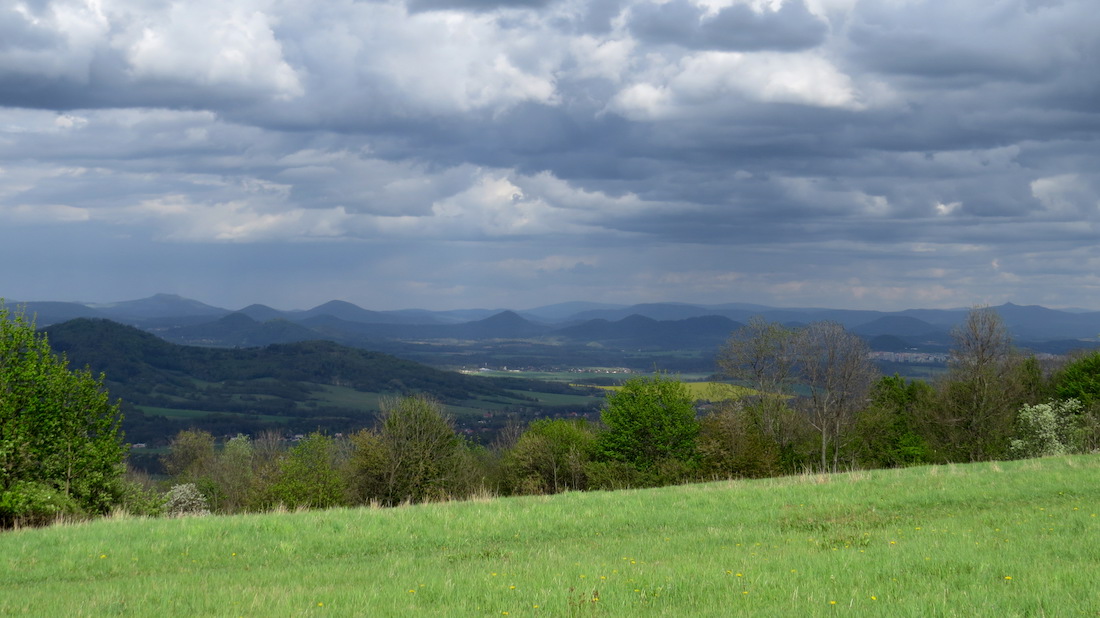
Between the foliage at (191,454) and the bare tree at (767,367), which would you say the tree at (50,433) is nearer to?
the bare tree at (767,367)

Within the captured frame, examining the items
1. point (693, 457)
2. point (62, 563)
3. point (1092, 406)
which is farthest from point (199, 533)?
point (1092, 406)

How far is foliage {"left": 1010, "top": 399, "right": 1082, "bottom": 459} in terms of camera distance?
50.9m

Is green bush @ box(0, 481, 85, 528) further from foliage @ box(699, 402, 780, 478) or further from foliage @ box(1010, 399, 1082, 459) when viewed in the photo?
foliage @ box(1010, 399, 1082, 459)

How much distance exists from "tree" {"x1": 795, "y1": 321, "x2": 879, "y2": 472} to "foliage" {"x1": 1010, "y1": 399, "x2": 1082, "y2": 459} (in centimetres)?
1101

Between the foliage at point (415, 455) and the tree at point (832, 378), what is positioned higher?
the tree at point (832, 378)

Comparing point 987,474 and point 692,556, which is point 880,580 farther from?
point 987,474

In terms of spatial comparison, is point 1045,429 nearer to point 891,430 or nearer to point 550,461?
point 891,430

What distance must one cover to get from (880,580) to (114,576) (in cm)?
1306

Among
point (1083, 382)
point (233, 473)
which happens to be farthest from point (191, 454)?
point (1083, 382)

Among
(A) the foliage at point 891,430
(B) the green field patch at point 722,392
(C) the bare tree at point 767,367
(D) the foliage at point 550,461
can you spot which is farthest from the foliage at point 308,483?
(A) the foliage at point 891,430

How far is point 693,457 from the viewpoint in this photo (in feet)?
188

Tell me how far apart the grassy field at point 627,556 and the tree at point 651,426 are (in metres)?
33.4

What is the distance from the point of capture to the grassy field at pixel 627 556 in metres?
10.1

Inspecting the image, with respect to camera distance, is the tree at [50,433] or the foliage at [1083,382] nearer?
the tree at [50,433]
